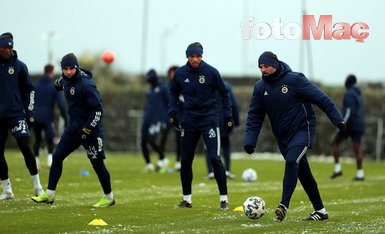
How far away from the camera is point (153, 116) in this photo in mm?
24578

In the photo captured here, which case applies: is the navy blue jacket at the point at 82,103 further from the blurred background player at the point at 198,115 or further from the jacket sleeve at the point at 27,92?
the blurred background player at the point at 198,115

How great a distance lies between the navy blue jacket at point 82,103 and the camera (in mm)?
A: 14242

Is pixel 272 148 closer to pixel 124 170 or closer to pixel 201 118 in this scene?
pixel 124 170

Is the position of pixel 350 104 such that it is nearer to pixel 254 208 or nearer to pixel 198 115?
pixel 198 115

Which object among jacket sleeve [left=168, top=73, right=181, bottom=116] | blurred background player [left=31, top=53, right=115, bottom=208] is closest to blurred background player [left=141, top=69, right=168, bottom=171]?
jacket sleeve [left=168, top=73, right=181, bottom=116]

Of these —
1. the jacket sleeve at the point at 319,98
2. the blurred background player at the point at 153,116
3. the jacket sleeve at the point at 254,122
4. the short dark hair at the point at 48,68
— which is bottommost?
the blurred background player at the point at 153,116

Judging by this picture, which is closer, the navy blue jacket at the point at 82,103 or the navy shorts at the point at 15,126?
the navy blue jacket at the point at 82,103

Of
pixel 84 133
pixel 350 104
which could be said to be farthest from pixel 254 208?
pixel 350 104

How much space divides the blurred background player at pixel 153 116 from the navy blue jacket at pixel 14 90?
9.34m

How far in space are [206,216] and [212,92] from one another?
7.78ft

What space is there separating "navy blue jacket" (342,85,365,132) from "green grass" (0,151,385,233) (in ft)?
4.45

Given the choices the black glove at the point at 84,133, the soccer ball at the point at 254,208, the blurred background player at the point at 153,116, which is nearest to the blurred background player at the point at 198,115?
the black glove at the point at 84,133

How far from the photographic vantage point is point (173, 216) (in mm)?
13516

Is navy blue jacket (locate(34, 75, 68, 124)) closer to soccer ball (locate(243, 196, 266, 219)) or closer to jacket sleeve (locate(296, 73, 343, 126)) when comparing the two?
soccer ball (locate(243, 196, 266, 219))
